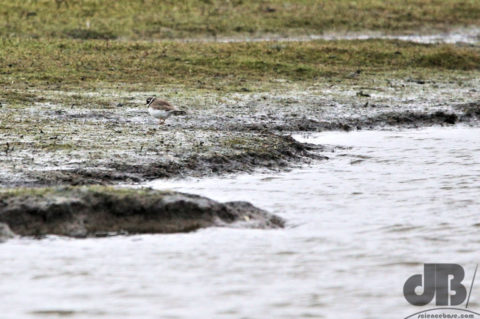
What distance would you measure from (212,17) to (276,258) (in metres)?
24.0

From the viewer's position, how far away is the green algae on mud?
28.9m

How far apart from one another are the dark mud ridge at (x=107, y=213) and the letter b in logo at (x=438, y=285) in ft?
6.63

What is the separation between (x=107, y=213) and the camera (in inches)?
380

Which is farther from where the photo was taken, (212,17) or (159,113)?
(212,17)

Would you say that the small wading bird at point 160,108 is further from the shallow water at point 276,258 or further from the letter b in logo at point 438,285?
the letter b in logo at point 438,285

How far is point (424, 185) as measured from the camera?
12297 mm

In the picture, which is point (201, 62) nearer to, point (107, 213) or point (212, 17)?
point (212, 17)

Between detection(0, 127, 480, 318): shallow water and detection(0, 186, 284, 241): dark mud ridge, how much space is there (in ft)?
0.62

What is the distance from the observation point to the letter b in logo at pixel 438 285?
7925 mm

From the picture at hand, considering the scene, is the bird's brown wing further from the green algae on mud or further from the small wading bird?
the green algae on mud

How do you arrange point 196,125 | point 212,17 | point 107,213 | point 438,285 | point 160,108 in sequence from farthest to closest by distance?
1. point 212,17
2. point 196,125
3. point 160,108
4. point 107,213
5. point 438,285

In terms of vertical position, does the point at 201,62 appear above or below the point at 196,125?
above

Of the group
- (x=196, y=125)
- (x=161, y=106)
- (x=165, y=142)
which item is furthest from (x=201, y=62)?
(x=165, y=142)

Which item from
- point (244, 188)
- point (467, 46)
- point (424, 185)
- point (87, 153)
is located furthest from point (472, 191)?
point (467, 46)
